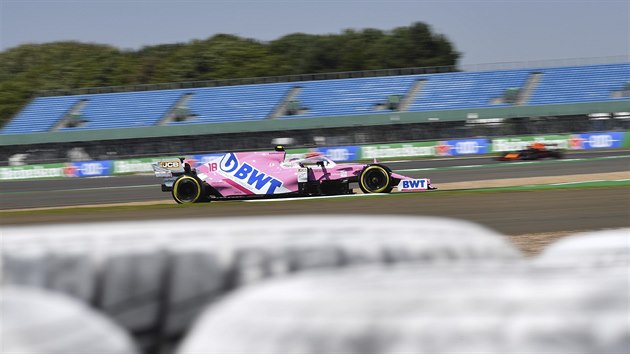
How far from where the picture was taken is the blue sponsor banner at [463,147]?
33219mm

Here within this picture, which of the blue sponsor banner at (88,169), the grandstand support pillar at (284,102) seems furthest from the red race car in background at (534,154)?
the grandstand support pillar at (284,102)

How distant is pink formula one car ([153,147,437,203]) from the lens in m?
17.3

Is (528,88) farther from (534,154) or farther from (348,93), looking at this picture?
(534,154)

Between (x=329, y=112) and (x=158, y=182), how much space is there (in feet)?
53.4

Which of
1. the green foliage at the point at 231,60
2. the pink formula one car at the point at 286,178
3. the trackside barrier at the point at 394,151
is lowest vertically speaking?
the pink formula one car at the point at 286,178

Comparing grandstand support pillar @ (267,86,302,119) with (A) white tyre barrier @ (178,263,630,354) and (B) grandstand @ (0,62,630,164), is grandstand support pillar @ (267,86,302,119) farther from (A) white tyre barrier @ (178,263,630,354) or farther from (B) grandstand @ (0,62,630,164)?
(A) white tyre barrier @ (178,263,630,354)

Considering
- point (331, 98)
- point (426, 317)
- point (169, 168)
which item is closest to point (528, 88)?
point (331, 98)

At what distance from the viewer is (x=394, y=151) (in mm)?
34656

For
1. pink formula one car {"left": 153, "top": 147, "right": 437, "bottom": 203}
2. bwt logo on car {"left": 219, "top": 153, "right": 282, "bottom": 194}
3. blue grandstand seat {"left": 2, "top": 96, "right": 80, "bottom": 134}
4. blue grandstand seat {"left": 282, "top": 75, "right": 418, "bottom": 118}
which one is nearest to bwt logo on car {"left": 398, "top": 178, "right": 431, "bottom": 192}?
pink formula one car {"left": 153, "top": 147, "right": 437, "bottom": 203}

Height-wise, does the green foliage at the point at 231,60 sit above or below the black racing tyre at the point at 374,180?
above

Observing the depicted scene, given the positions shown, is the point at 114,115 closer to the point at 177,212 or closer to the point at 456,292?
the point at 177,212

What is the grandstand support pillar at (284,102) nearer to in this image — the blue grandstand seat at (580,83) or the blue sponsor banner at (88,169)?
the blue sponsor banner at (88,169)

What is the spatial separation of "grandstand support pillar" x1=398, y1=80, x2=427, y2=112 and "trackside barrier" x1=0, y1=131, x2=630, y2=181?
8.45 meters

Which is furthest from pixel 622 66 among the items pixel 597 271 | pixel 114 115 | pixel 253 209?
pixel 597 271
